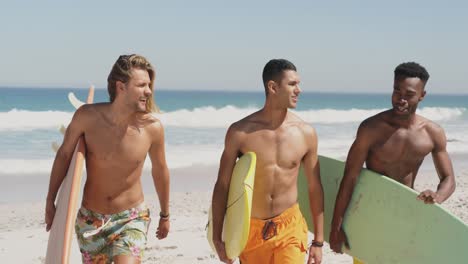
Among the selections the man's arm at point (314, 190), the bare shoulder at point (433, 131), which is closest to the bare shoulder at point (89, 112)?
the man's arm at point (314, 190)

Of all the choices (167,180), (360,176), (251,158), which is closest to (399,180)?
(360,176)

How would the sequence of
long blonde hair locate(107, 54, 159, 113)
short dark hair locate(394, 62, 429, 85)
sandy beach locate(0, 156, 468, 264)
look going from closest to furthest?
long blonde hair locate(107, 54, 159, 113)
short dark hair locate(394, 62, 429, 85)
sandy beach locate(0, 156, 468, 264)

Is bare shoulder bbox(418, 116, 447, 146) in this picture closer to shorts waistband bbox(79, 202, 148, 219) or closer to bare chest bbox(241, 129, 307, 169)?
bare chest bbox(241, 129, 307, 169)

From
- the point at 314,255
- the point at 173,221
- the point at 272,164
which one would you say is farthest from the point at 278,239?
the point at 173,221

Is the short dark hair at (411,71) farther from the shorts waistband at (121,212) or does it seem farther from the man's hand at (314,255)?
the shorts waistband at (121,212)

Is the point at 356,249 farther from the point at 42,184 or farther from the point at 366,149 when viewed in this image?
the point at 42,184

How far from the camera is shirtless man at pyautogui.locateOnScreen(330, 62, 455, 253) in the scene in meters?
4.29

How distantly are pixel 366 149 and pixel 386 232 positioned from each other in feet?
1.83

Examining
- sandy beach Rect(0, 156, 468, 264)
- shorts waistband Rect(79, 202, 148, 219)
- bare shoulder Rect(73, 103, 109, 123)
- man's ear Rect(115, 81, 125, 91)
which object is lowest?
sandy beach Rect(0, 156, 468, 264)

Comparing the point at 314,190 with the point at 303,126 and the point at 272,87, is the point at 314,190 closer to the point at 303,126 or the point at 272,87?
the point at 303,126

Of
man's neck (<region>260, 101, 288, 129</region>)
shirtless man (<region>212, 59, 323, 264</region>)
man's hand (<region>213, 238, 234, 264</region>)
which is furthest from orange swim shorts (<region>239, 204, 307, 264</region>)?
man's neck (<region>260, 101, 288, 129</region>)

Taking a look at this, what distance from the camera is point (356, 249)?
458cm

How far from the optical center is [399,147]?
14.4ft

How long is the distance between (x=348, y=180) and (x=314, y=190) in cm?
30
